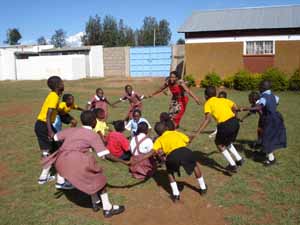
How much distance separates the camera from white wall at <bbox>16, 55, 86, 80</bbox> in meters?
30.4

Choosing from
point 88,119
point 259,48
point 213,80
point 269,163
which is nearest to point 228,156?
point 269,163

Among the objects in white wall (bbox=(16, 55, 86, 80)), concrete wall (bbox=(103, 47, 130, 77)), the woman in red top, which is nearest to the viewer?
the woman in red top

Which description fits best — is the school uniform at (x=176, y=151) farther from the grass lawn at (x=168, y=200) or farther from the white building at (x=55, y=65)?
the white building at (x=55, y=65)

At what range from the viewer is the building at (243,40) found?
20219mm

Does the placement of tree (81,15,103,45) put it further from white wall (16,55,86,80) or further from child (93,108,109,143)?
child (93,108,109,143)

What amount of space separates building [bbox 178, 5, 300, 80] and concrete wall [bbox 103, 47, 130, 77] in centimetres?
936

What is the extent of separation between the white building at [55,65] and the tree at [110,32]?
629 inches

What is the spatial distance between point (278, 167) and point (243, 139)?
6.92ft

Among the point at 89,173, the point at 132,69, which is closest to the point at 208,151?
the point at 89,173

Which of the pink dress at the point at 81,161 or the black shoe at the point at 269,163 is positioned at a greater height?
the pink dress at the point at 81,161

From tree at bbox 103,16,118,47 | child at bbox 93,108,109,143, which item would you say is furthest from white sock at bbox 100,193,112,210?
tree at bbox 103,16,118,47

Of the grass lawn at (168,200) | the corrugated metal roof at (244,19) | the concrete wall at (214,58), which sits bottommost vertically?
the grass lawn at (168,200)

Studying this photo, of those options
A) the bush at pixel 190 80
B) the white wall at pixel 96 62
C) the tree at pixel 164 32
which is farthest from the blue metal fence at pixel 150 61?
the tree at pixel 164 32

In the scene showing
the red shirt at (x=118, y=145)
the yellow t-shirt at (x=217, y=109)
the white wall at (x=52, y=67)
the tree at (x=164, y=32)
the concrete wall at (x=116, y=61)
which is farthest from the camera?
the tree at (x=164, y=32)
